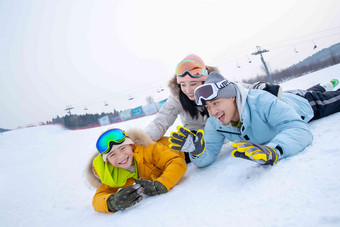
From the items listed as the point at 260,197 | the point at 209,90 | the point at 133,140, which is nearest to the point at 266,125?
the point at 209,90

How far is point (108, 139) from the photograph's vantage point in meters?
2.06

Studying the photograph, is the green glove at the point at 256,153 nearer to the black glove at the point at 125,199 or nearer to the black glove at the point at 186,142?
the black glove at the point at 186,142

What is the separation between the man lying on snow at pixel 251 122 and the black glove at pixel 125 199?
0.53 metres

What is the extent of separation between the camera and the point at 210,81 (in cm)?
185

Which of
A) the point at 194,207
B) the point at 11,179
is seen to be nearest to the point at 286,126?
the point at 194,207

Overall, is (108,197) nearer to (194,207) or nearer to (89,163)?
(89,163)

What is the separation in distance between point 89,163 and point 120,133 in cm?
57

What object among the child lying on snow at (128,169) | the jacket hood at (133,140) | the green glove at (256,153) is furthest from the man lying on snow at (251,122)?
the jacket hood at (133,140)

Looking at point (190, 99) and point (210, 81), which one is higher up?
point (210, 81)

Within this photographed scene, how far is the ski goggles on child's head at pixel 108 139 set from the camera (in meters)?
2.03

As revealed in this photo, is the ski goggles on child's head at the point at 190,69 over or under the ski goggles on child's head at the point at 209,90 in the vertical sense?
over

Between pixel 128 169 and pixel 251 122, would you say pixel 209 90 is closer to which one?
pixel 251 122

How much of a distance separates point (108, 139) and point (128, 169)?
0.42m

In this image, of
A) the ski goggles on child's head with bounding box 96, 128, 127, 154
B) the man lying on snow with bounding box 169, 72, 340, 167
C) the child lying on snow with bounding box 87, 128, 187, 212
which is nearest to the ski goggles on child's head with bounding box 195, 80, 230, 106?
the man lying on snow with bounding box 169, 72, 340, 167
